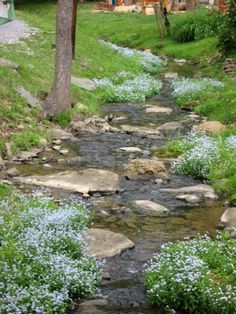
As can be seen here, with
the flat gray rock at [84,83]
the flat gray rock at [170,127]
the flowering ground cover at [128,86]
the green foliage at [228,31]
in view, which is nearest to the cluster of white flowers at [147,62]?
the flowering ground cover at [128,86]

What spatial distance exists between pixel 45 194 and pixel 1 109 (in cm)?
582

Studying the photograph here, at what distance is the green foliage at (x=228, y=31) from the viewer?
91.6 feet

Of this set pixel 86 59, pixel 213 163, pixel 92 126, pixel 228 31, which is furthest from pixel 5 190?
pixel 228 31

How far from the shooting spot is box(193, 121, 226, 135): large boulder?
1688 centimetres

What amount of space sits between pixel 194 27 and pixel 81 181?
2754 cm

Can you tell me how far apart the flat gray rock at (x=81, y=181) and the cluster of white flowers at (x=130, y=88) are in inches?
400

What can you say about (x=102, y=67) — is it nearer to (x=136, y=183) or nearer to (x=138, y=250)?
(x=136, y=183)

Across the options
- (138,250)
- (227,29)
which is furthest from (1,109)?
(227,29)

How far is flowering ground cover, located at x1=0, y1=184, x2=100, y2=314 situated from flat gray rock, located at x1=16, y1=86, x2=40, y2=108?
846 centimetres

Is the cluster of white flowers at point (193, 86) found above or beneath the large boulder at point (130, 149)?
A: beneath

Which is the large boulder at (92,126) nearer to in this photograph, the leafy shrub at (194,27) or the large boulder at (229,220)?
the large boulder at (229,220)

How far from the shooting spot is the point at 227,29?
28.7 m

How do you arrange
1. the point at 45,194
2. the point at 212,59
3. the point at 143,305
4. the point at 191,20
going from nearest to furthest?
the point at 143,305 < the point at 45,194 < the point at 212,59 < the point at 191,20

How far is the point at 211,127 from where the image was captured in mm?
17297
